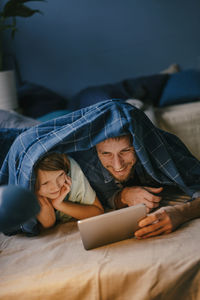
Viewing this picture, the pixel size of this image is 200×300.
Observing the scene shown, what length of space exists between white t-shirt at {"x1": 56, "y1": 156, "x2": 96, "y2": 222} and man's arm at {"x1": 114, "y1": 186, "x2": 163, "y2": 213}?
0.13 metres

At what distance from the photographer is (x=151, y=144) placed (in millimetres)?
1340

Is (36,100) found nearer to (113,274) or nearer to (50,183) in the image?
(50,183)

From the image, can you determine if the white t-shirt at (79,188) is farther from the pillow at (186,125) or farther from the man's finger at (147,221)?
the pillow at (186,125)

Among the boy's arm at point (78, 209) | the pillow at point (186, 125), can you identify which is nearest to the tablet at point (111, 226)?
the boy's arm at point (78, 209)

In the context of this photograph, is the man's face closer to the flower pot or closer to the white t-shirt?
the white t-shirt

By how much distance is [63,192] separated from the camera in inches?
50.4

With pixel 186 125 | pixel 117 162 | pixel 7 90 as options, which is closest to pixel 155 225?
pixel 117 162

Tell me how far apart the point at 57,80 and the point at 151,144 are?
207cm

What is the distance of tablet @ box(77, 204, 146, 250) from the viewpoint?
1.14m

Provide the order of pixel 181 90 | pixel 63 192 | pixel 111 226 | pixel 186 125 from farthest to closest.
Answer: pixel 181 90 < pixel 186 125 < pixel 63 192 < pixel 111 226

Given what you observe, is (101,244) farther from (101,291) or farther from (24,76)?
(24,76)

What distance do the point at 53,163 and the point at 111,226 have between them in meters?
0.31

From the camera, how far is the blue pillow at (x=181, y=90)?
9.28 feet

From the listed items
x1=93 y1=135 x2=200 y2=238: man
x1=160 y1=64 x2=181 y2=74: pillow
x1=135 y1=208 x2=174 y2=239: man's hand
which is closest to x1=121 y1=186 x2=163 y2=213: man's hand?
x1=93 y1=135 x2=200 y2=238: man
